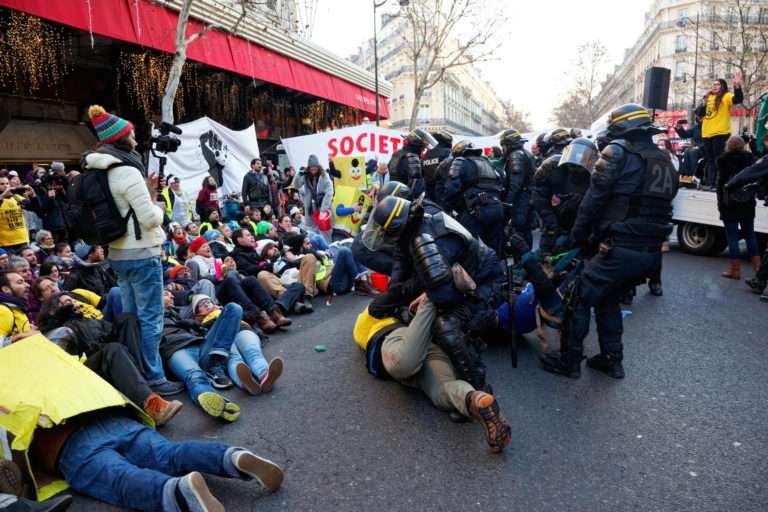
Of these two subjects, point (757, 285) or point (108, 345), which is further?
point (757, 285)

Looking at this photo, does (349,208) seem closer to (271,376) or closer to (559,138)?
(559,138)

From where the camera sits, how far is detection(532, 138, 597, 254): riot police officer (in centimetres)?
540

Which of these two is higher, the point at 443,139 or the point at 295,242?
the point at 443,139

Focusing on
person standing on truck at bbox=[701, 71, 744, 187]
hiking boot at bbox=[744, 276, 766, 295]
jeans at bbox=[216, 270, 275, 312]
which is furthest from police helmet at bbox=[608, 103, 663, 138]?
person standing on truck at bbox=[701, 71, 744, 187]

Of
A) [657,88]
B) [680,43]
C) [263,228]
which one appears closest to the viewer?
[263,228]

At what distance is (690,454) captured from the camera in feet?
9.56

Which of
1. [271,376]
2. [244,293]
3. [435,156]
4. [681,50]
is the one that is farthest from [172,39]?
[681,50]

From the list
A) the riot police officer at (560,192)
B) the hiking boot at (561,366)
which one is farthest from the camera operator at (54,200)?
the hiking boot at (561,366)

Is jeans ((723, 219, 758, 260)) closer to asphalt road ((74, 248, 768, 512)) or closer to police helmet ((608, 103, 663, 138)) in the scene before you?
asphalt road ((74, 248, 768, 512))

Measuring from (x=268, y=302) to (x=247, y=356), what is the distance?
152 centimetres

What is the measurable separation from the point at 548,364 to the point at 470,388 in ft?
4.26

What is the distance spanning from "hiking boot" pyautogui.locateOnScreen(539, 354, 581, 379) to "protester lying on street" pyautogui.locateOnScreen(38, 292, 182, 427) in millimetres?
2799

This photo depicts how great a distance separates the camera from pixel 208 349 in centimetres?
420

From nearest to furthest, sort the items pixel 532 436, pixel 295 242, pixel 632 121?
1. pixel 532 436
2. pixel 632 121
3. pixel 295 242
